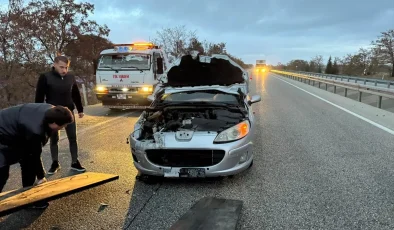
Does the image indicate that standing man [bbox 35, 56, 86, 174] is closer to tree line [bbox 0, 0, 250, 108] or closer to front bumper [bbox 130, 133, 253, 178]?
front bumper [bbox 130, 133, 253, 178]

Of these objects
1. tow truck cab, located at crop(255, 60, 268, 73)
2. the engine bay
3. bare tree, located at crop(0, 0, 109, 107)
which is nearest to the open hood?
the engine bay

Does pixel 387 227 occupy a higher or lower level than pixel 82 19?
lower

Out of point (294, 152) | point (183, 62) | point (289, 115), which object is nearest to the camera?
point (294, 152)

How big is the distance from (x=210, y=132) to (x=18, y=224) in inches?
96.0

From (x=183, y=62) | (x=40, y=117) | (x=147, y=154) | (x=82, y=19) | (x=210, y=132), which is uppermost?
(x=82, y=19)

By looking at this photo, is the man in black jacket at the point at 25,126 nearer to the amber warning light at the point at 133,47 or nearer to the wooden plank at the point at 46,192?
the wooden plank at the point at 46,192

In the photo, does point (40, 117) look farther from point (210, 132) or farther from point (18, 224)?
point (210, 132)

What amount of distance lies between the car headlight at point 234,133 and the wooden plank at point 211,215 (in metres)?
0.86

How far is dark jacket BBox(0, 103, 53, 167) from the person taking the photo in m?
3.19

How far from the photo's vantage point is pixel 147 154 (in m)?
4.41

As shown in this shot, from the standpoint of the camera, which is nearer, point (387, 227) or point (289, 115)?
point (387, 227)

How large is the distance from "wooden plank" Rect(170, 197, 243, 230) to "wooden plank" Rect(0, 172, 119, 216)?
1.24 meters

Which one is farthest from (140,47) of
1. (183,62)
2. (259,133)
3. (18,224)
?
(18,224)

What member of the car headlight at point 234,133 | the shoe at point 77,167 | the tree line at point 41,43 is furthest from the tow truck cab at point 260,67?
the shoe at point 77,167
